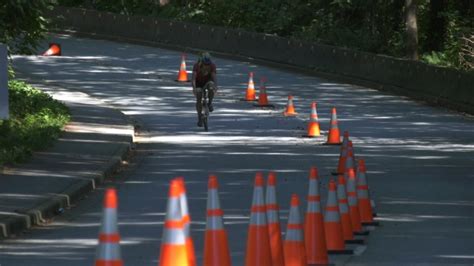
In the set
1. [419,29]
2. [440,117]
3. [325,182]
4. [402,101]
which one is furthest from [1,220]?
[419,29]

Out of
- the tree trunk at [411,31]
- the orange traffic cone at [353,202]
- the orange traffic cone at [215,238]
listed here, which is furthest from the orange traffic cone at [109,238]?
the tree trunk at [411,31]

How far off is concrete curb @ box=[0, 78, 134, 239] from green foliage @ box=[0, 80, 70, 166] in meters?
1.33

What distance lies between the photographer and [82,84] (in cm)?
3912

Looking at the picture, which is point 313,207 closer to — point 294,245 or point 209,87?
point 294,245

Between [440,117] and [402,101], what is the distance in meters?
4.08

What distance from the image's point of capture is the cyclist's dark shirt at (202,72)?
28281 millimetres

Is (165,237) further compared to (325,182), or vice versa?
(325,182)

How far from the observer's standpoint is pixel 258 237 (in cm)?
1026

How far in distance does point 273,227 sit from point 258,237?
0.49 m

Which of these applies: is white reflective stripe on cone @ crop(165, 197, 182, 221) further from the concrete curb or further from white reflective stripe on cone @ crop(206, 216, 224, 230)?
the concrete curb

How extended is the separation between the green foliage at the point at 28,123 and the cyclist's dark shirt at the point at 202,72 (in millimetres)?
2678

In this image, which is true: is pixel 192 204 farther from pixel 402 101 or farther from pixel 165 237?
pixel 402 101

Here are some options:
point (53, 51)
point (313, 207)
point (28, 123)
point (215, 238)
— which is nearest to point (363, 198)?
point (313, 207)

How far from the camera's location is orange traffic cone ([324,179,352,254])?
12721mm
